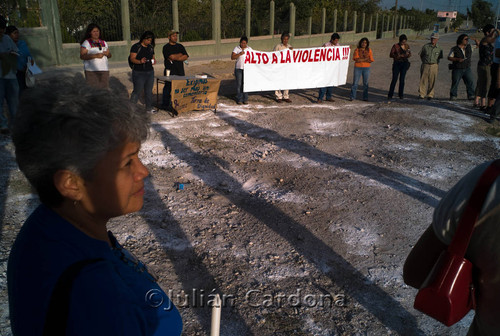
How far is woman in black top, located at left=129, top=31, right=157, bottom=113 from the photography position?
8930 millimetres

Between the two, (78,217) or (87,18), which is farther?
(87,18)

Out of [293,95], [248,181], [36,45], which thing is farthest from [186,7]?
[248,181]

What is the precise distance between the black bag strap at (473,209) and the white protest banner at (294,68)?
32.1ft

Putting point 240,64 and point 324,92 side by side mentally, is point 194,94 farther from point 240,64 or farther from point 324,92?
point 324,92

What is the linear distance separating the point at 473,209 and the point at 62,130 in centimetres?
120

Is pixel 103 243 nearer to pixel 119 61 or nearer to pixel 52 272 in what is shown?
pixel 52 272

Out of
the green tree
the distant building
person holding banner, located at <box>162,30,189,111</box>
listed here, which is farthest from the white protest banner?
the green tree

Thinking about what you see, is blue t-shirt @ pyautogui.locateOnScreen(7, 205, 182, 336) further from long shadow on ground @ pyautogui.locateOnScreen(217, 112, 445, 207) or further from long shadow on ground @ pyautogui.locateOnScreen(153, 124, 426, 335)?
long shadow on ground @ pyautogui.locateOnScreen(217, 112, 445, 207)

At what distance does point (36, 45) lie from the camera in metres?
14.4

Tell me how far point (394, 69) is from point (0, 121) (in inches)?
379

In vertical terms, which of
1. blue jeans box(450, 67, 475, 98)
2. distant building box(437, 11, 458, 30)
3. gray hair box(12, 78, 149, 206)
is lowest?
blue jeans box(450, 67, 475, 98)

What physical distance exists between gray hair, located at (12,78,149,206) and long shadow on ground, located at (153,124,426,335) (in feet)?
9.24

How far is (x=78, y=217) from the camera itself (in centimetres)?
125

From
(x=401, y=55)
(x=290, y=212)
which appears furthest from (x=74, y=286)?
(x=401, y=55)
